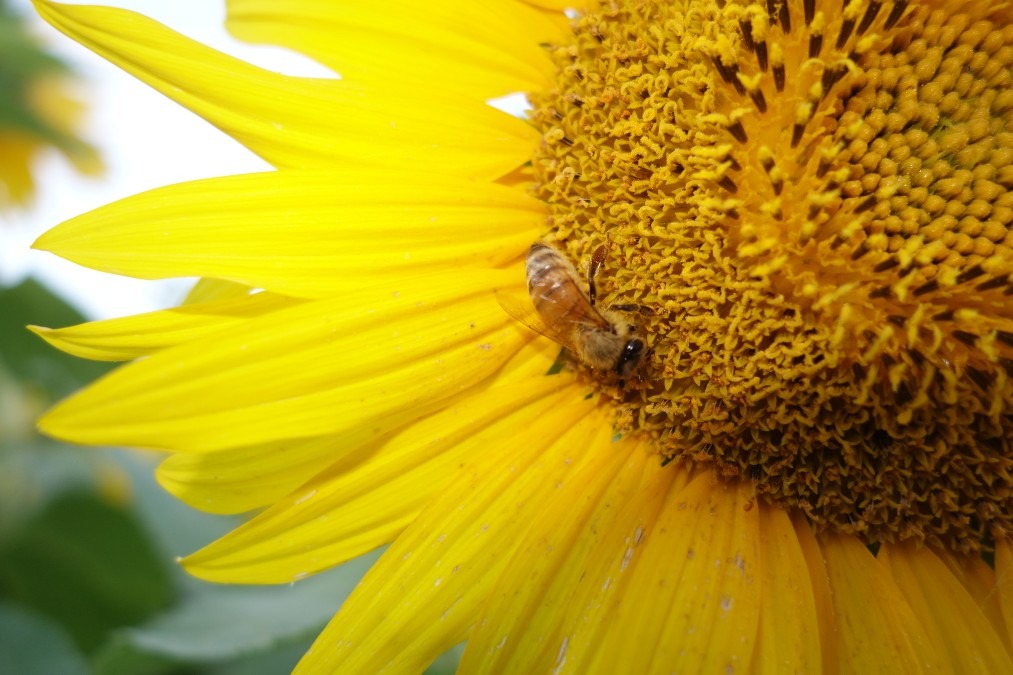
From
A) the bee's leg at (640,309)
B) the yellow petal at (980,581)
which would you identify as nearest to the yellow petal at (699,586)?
the bee's leg at (640,309)

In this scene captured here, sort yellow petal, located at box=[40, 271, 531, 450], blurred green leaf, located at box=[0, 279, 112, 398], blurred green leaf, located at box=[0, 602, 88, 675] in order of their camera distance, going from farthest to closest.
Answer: blurred green leaf, located at box=[0, 279, 112, 398] → blurred green leaf, located at box=[0, 602, 88, 675] → yellow petal, located at box=[40, 271, 531, 450]

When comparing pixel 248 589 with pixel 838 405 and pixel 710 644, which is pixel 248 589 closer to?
pixel 710 644

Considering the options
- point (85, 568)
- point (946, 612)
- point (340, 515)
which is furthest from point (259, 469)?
point (85, 568)

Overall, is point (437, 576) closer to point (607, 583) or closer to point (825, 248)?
point (607, 583)

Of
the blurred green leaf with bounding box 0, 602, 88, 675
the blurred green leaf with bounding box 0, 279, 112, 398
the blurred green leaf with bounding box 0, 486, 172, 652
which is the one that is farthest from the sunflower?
the blurred green leaf with bounding box 0, 486, 172, 652

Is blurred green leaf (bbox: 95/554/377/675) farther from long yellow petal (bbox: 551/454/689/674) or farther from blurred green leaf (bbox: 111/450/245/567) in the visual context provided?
long yellow petal (bbox: 551/454/689/674)

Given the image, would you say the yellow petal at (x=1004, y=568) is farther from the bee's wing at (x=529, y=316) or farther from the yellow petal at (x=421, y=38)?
the yellow petal at (x=421, y=38)
